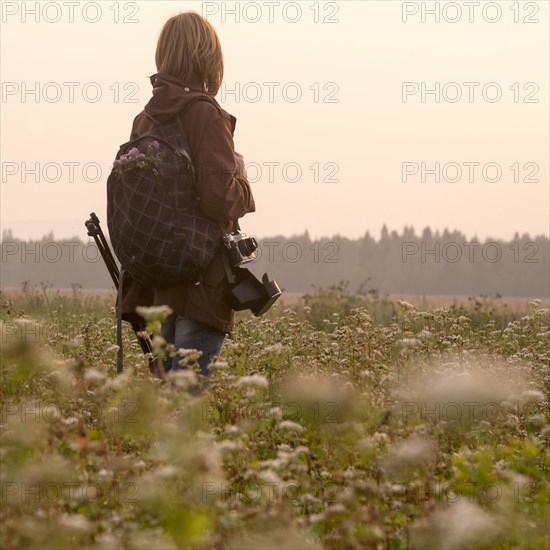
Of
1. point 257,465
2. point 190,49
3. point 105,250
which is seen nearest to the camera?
point 257,465

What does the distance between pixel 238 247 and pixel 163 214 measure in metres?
0.48

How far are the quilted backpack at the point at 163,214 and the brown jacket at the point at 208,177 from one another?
75mm

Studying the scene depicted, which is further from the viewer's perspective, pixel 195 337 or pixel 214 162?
pixel 195 337

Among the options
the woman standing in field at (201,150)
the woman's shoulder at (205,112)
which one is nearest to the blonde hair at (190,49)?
the woman standing in field at (201,150)

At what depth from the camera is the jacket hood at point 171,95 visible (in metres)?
5.80

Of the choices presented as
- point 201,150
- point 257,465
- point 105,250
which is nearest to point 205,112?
point 201,150

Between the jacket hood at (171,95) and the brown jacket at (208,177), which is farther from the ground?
the jacket hood at (171,95)

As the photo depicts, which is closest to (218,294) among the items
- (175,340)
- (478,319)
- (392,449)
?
(175,340)

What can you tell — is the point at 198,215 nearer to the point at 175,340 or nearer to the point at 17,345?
the point at 175,340

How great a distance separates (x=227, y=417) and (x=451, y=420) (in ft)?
4.34

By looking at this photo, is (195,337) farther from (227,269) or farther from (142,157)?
(142,157)

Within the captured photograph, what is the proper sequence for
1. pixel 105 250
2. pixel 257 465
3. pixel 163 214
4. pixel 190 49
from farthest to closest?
pixel 105 250 → pixel 190 49 → pixel 163 214 → pixel 257 465

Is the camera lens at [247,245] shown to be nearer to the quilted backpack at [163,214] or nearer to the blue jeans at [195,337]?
the quilted backpack at [163,214]

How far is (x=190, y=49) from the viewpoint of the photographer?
5.81m
